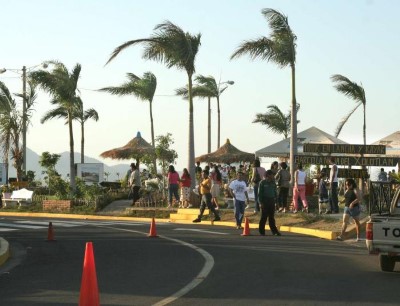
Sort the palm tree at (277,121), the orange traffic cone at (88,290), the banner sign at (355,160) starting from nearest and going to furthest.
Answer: the orange traffic cone at (88,290), the banner sign at (355,160), the palm tree at (277,121)

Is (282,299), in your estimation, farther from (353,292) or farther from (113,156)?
(113,156)

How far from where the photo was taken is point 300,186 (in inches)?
995

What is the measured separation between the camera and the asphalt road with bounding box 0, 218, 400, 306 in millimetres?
10180

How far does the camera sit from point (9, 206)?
3722 centimetres

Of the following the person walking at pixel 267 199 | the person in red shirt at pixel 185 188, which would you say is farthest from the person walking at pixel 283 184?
the person walking at pixel 267 199

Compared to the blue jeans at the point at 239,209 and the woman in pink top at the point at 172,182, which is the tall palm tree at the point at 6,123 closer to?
the woman in pink top at the point at 172,182

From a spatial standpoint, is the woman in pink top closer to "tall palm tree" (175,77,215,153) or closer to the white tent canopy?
the white tent canopy

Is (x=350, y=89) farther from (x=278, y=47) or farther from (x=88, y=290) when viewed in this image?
(x=88, y=290)

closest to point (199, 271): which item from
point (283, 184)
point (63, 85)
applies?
point (283, 184)

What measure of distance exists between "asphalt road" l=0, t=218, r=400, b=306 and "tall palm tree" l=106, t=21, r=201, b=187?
38.7 ft

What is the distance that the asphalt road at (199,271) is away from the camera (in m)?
10.2

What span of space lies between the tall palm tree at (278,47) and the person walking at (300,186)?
3.33 m

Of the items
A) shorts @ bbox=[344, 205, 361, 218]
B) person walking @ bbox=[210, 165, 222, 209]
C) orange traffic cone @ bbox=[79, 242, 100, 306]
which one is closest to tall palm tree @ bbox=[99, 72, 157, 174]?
person walking @ bbox=[210, 165, 222, 209]

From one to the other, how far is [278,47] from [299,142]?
7060 millimetres
